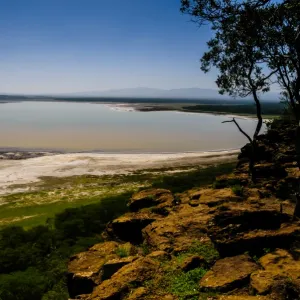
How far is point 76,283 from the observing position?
52.3 feet

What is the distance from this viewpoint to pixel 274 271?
12.6m

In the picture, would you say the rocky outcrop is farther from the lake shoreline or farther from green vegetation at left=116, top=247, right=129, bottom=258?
the lake shoreline

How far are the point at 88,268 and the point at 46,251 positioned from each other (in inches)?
519

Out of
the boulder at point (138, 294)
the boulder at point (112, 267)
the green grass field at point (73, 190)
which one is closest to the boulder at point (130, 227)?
the boulder at point (112, 267)

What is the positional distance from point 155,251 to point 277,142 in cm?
3738

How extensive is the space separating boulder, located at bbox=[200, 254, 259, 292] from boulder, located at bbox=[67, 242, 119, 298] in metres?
5.43

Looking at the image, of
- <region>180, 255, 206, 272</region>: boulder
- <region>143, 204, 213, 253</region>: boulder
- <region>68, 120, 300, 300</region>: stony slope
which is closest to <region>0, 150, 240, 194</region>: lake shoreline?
<region>68, 120, 300, 300</region>: stony slope

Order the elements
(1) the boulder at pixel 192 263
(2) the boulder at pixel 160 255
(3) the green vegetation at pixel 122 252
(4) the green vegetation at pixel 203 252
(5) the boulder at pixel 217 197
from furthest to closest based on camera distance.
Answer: (5) the boulder at pixel 217 197, (3) the green vegetation at pixel 122 252, (2) the boulder at pixel 160 255, (4) the green vegetation at pixel 203 252, (1) the boulder at pixel 192 263

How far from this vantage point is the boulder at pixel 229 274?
1252cm

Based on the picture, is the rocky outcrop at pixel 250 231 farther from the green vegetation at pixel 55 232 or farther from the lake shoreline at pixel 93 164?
the lake shoreline at pixel 93 164

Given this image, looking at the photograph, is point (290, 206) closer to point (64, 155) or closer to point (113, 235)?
point (113, 235)

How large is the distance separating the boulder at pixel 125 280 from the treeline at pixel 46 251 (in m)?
7.44

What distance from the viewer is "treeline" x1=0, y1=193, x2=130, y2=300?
2169 centimetres

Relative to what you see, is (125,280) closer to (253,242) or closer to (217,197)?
(253,242)
